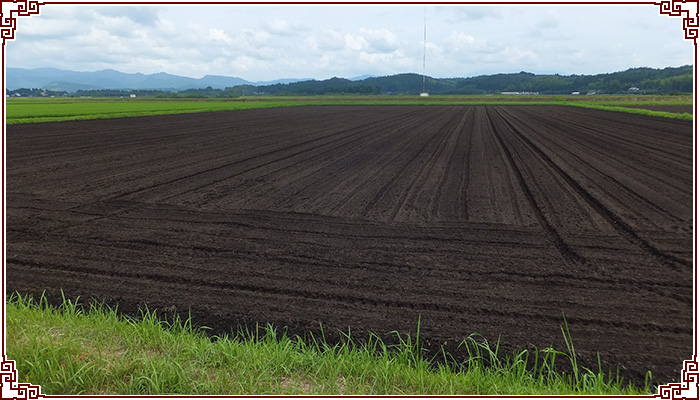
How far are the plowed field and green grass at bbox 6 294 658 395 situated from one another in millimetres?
231

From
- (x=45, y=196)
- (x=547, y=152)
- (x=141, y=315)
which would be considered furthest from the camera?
(x=547, y=152)

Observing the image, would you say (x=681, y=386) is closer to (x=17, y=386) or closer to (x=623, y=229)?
(x=623, y=229)

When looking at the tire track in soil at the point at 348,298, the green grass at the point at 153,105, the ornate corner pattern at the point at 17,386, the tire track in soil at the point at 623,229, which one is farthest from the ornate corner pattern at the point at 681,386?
the green grass at the point at 153,105

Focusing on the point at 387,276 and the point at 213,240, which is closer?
the point at 387,276

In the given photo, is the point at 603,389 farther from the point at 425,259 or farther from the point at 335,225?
the point at 335,225

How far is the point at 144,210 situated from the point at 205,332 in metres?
4.13

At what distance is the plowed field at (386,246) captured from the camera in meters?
3.84

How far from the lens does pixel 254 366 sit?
307 centimetres

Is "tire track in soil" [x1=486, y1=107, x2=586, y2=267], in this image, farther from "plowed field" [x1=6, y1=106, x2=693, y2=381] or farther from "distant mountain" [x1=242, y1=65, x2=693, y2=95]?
"distant mountain" [x1=242, y1=65, x2=693, y2=95]

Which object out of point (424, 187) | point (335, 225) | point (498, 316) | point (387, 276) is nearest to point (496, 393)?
point (498, 316)

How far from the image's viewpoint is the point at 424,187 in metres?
8.82

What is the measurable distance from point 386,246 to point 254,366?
9.16ft

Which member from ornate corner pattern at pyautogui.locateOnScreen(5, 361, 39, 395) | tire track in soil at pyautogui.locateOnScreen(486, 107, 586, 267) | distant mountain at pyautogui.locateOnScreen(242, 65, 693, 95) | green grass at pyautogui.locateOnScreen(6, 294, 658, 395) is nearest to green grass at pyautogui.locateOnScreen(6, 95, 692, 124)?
distant mountain at pyautogui.locateOnScreen(242, 65, 693, 95)

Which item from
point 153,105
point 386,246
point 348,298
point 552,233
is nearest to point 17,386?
point 348,298
